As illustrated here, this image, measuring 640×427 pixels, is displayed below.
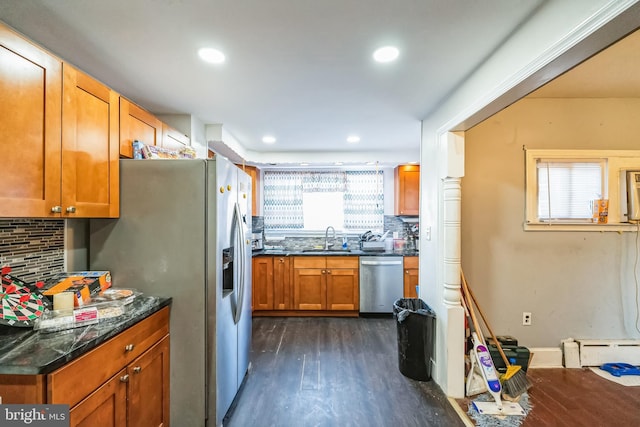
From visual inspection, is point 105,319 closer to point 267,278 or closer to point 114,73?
point 114,73

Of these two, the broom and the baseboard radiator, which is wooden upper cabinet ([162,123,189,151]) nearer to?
the broom

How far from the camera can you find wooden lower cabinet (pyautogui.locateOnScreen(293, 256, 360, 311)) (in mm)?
3715

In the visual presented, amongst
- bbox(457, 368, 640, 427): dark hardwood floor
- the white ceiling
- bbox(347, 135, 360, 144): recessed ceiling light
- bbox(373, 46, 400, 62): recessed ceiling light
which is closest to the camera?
the white ceiling

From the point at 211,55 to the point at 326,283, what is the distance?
2.94m

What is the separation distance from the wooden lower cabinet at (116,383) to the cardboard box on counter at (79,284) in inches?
13.0

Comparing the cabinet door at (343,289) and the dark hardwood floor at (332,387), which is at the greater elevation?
the cabinet door at (343,289)

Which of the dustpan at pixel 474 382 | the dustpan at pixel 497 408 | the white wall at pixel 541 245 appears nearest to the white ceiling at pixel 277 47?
the white wall at pixel 541 245

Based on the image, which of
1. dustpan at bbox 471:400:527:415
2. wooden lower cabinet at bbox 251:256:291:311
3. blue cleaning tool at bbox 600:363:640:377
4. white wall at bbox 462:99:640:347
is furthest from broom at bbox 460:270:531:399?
wooden lower cabinet at bbox 251:256:291:311

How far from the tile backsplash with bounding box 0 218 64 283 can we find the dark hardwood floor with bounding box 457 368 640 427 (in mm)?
2773

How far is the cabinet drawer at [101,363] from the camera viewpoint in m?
0.96

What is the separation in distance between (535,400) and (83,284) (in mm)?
3045

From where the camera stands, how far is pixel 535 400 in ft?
6.54

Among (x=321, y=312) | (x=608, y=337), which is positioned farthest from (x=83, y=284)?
(x=608, y=337)

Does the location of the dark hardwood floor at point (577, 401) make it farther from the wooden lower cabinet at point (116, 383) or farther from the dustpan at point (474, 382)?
the wooden lower cabinet at point (116, 383)
